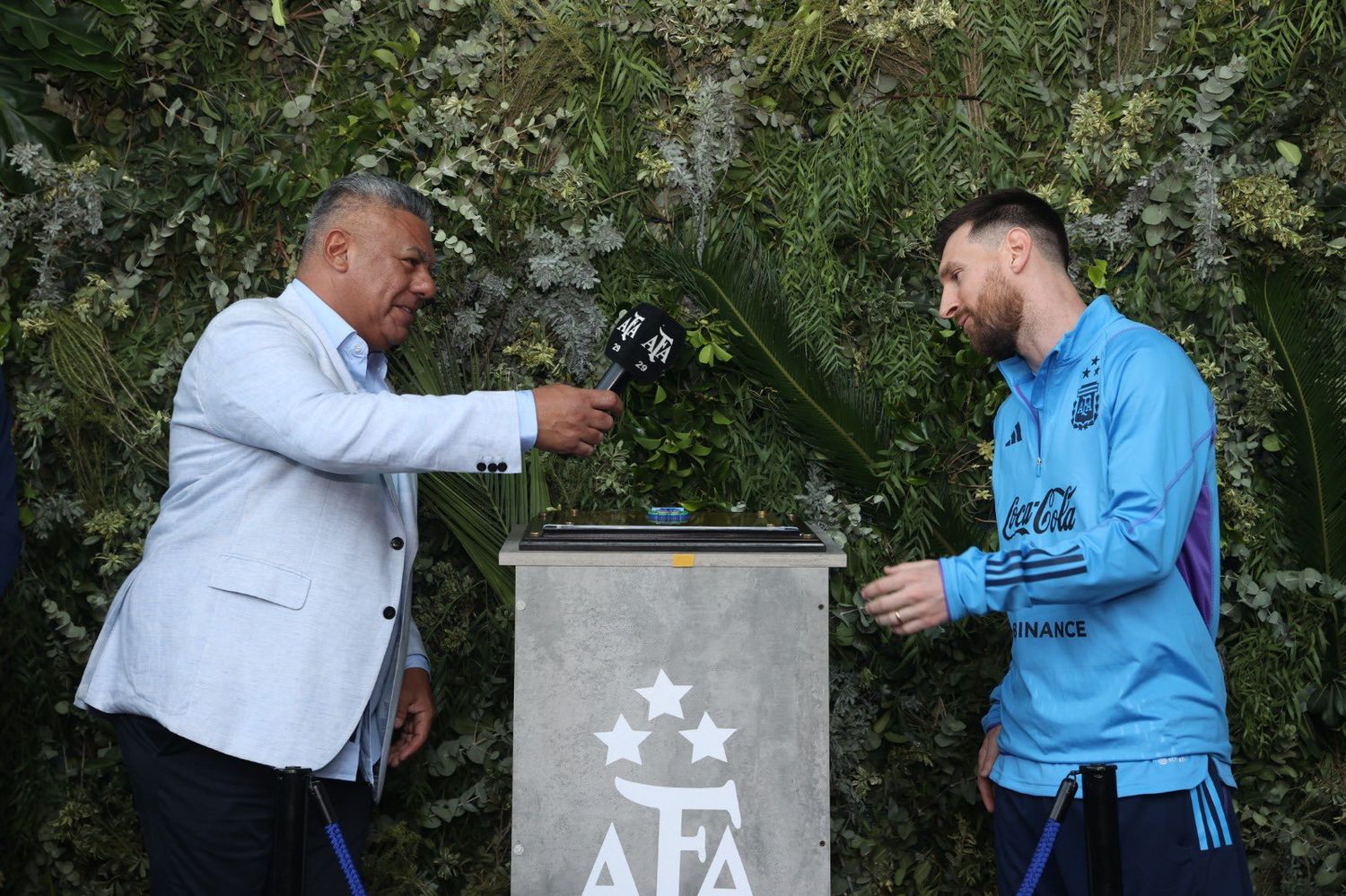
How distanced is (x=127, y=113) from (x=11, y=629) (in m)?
1.49

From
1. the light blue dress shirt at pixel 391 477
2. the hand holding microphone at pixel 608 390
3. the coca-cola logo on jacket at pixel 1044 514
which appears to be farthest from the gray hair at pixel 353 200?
the coca-cola logo on jacket at pixel 1044 514

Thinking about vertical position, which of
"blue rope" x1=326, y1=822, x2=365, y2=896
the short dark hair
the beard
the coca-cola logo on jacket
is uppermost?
the short dark hair

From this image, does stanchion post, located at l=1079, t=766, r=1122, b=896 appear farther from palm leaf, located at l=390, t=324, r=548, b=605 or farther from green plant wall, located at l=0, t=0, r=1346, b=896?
palm leaf, located at l=390, t=324, r=548, b=605

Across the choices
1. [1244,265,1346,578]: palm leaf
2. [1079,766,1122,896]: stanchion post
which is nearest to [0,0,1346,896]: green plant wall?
[1244,265,1346,578]: palm leaf

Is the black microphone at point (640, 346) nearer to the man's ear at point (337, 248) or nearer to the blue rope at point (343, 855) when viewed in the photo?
the man's ear at point (337, 248)

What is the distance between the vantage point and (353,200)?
280cm

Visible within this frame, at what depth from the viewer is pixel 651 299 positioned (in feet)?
11.5

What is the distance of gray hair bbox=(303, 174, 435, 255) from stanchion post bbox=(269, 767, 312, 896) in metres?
1.24

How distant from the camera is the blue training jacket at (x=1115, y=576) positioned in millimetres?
2223

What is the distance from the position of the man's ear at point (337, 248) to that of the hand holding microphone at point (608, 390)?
57 cm

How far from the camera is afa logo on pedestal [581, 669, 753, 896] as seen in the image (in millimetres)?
2248

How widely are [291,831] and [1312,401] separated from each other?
9.18ft

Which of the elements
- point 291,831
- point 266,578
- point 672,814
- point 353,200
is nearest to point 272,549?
point 266,578

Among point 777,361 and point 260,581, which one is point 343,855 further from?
point 777,361
